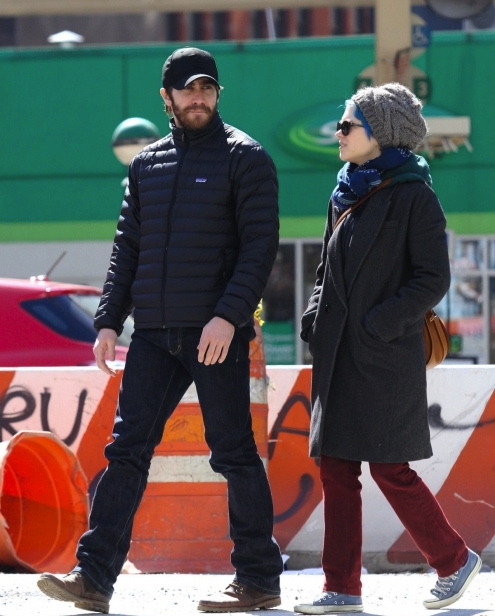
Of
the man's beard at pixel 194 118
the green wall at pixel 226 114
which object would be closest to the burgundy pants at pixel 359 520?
the man's beard at pixel 194 118

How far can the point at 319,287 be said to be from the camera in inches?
204

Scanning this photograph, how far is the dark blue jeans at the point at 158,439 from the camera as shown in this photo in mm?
5000

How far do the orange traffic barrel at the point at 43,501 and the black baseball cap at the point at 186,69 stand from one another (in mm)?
2211

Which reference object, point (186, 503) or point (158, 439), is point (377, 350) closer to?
point (158, 439)

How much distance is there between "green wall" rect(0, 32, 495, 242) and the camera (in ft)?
64.9

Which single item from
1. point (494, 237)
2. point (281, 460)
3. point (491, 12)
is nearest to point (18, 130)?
point (494, 237)

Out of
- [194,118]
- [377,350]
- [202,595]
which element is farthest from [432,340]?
[202,595]

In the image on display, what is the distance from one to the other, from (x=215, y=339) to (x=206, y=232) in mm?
394

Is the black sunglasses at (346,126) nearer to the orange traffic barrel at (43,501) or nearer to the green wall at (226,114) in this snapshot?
the orange traffic barrel at (43,501)

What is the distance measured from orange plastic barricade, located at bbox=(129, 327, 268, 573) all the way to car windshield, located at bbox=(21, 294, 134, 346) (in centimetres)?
322

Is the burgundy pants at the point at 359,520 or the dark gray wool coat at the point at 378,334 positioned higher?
the dark gray wool coat at the point at 378,334

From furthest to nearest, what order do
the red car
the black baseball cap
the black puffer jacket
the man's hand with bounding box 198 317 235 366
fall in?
the red car, the black baseball cap, the black puffer jacket, the man's hand with bounding box 198 317 235 366

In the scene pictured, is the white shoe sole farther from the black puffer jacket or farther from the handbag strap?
the handbag strap

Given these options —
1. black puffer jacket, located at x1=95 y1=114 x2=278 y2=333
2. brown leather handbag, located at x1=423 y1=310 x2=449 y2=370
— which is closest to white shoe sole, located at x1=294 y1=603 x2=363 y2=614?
brown leather handbag, located at x1=423 y1=310 x2=449 y2=370
